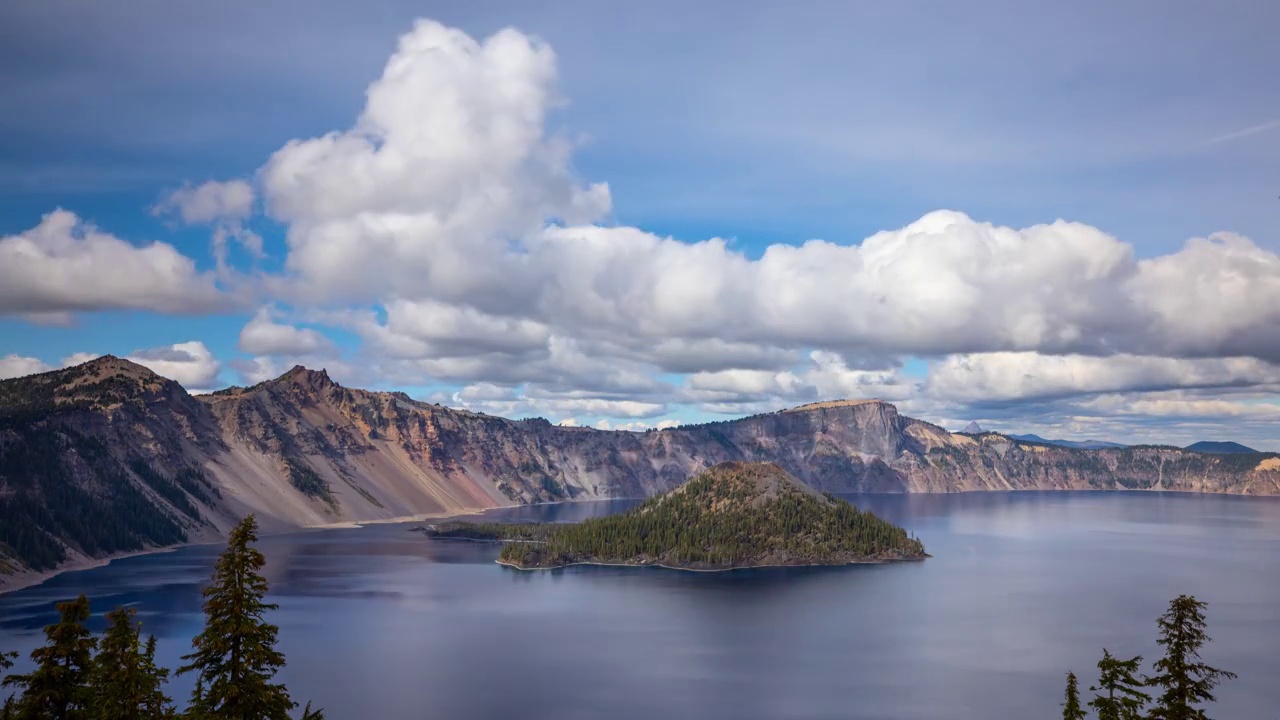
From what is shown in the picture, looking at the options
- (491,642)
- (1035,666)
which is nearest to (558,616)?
(491,642)

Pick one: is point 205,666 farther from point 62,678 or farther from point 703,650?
point 703,650

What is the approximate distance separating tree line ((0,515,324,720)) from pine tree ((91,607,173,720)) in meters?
0.04

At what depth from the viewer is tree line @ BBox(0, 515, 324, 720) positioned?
34188 mm

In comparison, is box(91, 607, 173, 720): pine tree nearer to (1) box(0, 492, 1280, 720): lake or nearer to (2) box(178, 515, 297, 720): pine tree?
(2) box(178, 515, 297, 720): pine tree

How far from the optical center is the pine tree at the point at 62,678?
3531 centimetres

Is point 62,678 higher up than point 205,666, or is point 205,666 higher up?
point 205,666

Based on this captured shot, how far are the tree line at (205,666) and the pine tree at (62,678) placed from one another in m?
0.04

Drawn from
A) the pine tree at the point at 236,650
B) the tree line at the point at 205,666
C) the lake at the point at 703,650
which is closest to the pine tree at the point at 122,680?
Answer: the tree line at the point at 205,666

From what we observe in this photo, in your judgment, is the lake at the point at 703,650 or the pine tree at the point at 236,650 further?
the lake at the point at 703,650

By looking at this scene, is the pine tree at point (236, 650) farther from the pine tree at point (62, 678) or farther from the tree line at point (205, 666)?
the pine tree at point (62, 678)

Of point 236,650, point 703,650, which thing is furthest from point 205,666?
point 703,650

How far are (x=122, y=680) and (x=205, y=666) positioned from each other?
10.4 ft

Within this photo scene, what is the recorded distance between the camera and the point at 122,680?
116 feet

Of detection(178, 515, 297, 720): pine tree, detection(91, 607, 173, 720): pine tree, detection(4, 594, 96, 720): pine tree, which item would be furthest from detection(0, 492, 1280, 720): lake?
detection(178, 515, 297, 720): pine tree
